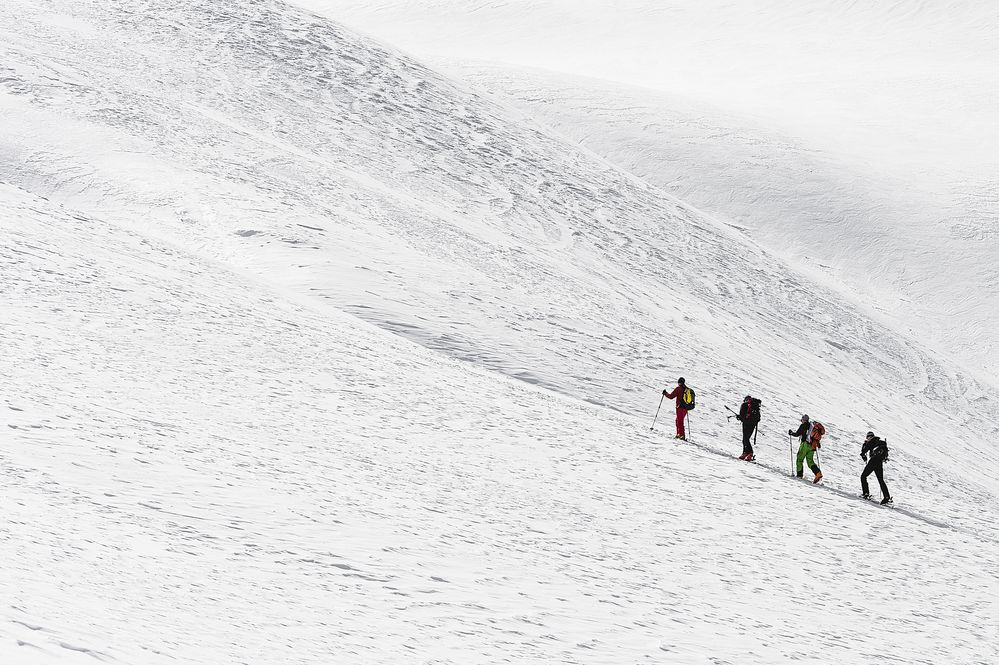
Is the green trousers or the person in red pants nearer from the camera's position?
the green trousers

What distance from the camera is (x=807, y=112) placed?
72688 mm

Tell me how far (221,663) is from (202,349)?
932 cm

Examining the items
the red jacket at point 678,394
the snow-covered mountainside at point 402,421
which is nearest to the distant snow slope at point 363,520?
the snow-covered mountainside at point 402,421

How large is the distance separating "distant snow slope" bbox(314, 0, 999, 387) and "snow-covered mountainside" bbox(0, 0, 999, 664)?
10.1 m

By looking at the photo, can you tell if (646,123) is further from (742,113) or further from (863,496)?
(863,496)

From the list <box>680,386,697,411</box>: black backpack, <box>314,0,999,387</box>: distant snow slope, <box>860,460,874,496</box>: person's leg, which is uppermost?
<box>314,0,999,387</box>: distant snow slope

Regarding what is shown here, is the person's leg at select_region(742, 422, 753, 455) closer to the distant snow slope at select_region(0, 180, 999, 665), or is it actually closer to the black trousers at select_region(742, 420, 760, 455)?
the black trousers at select_region(742, 420, 760, 455)

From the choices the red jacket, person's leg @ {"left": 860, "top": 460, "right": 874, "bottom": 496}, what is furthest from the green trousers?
the red jacket

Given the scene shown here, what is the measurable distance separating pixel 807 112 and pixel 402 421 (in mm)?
64507

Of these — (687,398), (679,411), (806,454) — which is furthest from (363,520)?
(806,454)

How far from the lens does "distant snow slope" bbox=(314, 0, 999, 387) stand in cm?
4791

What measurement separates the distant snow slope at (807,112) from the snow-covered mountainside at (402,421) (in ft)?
33.0

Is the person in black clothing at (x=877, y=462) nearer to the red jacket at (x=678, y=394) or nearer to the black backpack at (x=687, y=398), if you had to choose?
the black backpack at (x=687, y=398)

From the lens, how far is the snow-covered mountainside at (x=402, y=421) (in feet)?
29.3
